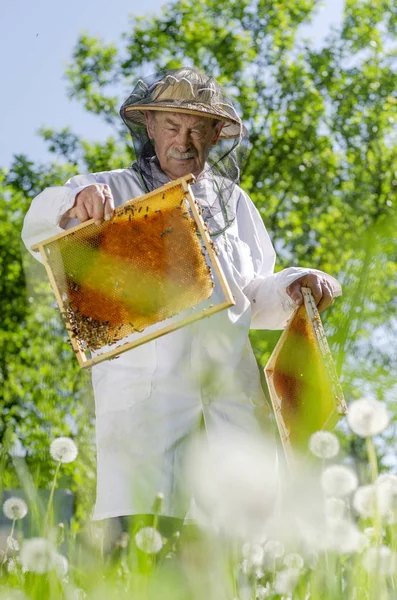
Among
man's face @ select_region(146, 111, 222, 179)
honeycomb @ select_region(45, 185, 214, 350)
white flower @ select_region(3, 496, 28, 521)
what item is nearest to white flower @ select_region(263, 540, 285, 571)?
white flower @ select_region(3, 496, 28, 521)

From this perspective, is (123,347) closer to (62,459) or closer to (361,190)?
(62,459)

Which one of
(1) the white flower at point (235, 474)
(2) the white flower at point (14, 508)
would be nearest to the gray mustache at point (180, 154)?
(1) the white flower at point (235, 474)

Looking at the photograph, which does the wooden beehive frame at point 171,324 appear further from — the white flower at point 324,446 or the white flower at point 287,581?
the white flower at point 287,581

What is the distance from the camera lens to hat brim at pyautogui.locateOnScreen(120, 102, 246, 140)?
137 inches

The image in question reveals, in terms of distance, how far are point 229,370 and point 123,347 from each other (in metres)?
0.59

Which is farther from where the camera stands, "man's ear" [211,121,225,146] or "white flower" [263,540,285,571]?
"man's ear" [211,121,225,146]

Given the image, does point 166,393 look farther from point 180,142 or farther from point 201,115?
point 201,115

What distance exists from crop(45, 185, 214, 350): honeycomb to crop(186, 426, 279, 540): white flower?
530mm

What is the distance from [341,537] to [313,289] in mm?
1700

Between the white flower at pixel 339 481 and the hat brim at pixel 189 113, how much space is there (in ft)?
5.80

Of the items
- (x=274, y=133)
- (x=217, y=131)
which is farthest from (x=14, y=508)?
(x=274, y=133)

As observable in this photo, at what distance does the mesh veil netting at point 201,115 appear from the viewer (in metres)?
3.56

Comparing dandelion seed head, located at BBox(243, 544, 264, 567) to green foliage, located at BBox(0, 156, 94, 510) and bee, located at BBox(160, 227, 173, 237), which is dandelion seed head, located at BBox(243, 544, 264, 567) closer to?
bee, located at BBox(160, 227, 173, 237)

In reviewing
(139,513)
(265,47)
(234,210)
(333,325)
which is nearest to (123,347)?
(234,210)
